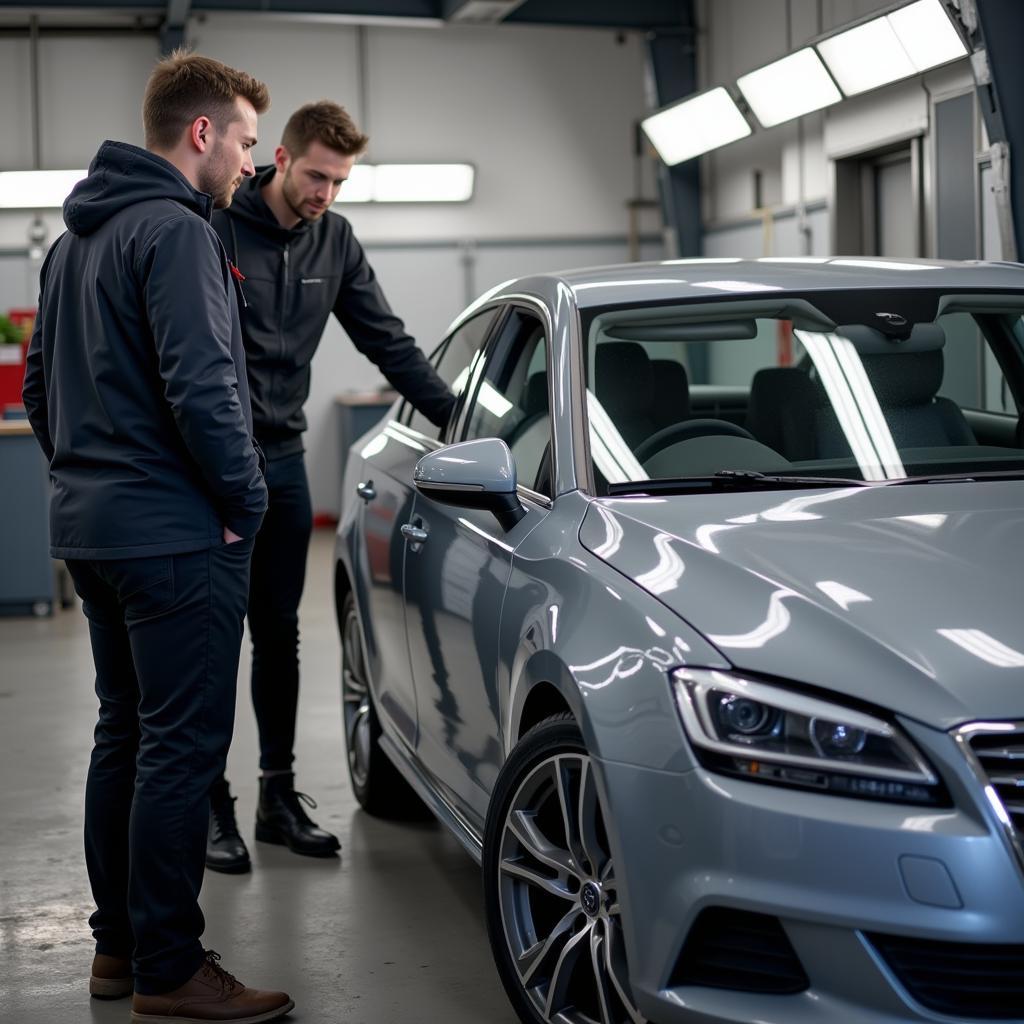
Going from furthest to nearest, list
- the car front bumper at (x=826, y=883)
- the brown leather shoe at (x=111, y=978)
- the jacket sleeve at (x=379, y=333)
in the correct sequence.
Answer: the jacket sleeve at (x=379, y=333), the brown leather shoe at (x=111, y=978), the car front bumper at (x=826, y=883)

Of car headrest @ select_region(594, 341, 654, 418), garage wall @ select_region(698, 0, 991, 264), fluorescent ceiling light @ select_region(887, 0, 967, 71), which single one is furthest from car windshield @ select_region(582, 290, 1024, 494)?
garage wall @ select_region(698, 0, 991, 264)

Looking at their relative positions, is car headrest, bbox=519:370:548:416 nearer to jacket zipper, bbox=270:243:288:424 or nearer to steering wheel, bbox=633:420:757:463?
steering wheel, bbox=633:420:757:463

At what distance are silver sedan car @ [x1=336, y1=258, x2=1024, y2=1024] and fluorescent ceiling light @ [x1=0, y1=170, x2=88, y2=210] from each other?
8.23m

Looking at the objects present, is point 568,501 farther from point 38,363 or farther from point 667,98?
point 667,98

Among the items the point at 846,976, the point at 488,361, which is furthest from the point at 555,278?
the point at 846,976

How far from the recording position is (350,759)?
13.6 ft

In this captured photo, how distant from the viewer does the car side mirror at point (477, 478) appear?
8.14ft

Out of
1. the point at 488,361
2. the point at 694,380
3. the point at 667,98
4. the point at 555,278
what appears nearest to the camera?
the point at 555,278

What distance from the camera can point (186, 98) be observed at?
2.56 m

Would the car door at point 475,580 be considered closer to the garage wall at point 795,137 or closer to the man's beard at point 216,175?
the man's beard at point 216,175

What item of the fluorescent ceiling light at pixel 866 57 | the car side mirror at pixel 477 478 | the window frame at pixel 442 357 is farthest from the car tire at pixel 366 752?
the fluorescent ceiling light at pixel 866 57

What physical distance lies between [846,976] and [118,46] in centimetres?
1080

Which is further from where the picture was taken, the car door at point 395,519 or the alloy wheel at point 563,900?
the car door at point 395,519

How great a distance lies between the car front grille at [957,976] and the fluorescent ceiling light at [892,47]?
548 centimetres
